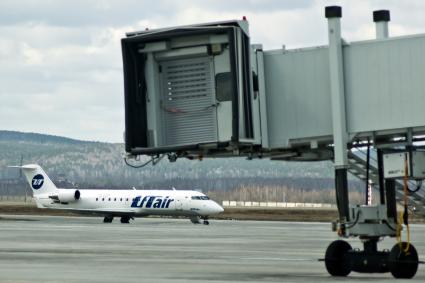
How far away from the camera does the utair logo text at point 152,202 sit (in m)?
106

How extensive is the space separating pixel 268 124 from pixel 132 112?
3.40 meters

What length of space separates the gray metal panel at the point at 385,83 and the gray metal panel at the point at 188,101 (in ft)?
11.1

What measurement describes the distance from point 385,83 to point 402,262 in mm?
4531

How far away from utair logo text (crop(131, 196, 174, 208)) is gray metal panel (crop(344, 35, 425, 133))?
76593 mm

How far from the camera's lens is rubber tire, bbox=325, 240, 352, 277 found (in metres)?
31.6

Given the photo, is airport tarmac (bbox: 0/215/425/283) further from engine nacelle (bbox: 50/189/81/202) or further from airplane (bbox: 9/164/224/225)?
engine nacelle (bbox: 50/189/81/202)

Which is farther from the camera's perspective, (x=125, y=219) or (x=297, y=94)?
(x=125, y=219)

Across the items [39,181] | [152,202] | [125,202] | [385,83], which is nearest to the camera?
[385,83]

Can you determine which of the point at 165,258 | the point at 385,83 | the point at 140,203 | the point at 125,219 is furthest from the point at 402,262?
the point at 125,219

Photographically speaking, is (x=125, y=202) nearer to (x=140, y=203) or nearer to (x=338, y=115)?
(x=140, y=203)

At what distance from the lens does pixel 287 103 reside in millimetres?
29922

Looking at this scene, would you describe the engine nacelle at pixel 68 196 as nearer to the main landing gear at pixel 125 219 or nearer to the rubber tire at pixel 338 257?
the main landing gear at pixel 125 219

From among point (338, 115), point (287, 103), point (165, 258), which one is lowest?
point (165, 258)

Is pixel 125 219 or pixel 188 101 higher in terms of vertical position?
pixel 188 101
